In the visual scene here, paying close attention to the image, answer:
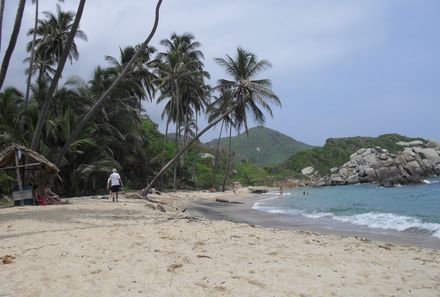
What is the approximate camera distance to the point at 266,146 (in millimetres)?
177000

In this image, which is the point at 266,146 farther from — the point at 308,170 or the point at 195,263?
the point at 195,263

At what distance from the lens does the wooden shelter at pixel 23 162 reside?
1432 cm

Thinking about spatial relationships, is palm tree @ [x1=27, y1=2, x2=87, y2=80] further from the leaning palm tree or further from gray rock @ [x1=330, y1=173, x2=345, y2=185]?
gray rock @ [x1=330, y1=173, x2=345, y2=185]

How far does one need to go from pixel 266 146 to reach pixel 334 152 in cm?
8654

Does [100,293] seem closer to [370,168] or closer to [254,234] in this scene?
[254,234]

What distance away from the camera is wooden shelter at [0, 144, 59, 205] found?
14.3 metres

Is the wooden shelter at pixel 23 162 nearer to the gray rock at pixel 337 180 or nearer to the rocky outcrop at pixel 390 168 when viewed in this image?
the rocky outcrop at pixel 390 168

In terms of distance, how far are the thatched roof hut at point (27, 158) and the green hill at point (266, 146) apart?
14536cm

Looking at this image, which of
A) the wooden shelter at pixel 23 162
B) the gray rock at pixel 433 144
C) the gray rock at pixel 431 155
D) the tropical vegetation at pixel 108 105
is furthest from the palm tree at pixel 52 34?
the gray rock at pixel 433 144

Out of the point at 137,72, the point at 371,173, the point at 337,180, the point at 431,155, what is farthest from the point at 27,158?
the point at 431,155

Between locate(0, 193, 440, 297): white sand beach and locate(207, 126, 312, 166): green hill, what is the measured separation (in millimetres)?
151416

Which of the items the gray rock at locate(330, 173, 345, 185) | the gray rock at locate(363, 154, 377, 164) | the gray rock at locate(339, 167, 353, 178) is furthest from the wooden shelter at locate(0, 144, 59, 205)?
the gray rock at locate(363, 154, 377, 164)

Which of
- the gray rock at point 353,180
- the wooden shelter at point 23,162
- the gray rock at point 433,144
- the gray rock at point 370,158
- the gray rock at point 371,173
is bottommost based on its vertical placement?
the wooden shelter at point 23,162

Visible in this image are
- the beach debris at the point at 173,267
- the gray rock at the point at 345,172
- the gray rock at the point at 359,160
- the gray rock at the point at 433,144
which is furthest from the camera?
the gray rock at the point at 433,144
